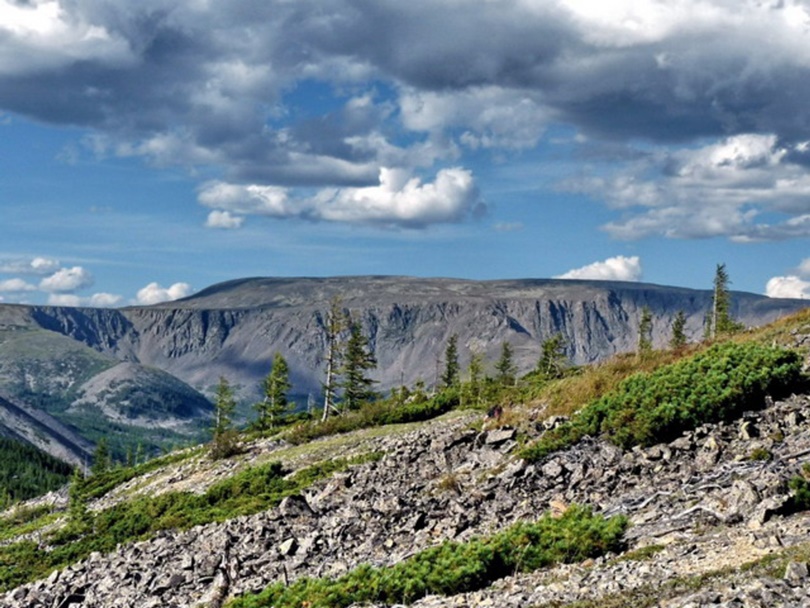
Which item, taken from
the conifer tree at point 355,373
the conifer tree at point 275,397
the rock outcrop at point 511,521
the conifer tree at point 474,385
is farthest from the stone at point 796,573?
the conifer tree at point 275,397

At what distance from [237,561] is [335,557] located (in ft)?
9.91

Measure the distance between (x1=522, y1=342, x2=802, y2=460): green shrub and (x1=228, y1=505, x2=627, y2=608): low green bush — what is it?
18.1ft

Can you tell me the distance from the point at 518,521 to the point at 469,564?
2946 millimetres

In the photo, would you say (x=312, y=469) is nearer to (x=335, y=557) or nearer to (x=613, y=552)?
(x=335, y=557)

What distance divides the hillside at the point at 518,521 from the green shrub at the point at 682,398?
8 cm

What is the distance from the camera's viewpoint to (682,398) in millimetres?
22125

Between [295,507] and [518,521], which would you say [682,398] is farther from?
[295,507]

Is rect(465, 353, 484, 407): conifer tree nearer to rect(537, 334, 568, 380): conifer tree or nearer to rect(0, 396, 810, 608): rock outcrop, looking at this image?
rect(537, 334, 568, 380): conifer tree

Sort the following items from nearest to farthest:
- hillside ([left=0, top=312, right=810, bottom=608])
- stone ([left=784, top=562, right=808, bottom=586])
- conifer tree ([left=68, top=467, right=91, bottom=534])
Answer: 1. stone ([left=784, top=562, right=808, bottom=586])
2. hillside ([left=0, top=312, right=810, bottom=608])
3. conifer tree ([left=68, top=467, right=91, bottom=534])

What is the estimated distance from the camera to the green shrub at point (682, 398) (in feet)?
70.7

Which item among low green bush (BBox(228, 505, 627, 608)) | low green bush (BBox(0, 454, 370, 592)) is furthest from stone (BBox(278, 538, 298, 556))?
low green bush (BBox(0, 454, 370, 592))

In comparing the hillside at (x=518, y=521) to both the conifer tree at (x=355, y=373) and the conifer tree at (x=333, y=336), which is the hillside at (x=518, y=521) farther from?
the conifer tree at (x=355, y=373)

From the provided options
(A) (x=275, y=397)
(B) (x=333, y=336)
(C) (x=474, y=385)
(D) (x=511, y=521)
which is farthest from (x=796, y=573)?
(A) (x=275, y=397)

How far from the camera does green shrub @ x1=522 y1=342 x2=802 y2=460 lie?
21.5 metres
